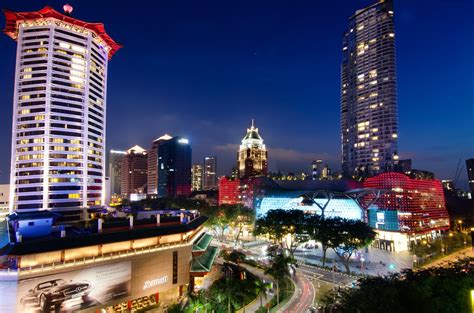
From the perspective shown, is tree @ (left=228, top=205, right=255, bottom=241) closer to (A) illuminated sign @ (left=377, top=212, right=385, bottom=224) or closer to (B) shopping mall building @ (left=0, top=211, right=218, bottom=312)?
(A) illuminated sign @ (left=377, top=212, right=385, bottom=224)

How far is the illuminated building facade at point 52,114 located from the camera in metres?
97.3

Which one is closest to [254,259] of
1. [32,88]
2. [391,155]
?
[32,88]

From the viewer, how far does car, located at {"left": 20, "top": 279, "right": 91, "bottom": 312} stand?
34.8m

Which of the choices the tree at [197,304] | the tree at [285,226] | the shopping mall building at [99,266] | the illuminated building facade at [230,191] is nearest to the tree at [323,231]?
the tree at [285,226]

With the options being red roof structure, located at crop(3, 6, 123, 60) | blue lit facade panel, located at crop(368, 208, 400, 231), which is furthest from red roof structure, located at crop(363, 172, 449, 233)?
red roof structure, located at crop(3, 6, 123, 60)

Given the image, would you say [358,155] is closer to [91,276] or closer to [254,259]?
[254,259]

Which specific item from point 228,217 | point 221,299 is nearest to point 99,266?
point 221,299

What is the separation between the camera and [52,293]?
36.2 m

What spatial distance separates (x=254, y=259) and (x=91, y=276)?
47579 mm

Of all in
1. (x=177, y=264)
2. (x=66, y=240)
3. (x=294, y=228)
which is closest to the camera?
(x=66, y=240)

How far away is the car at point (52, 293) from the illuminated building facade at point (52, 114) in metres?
72.0

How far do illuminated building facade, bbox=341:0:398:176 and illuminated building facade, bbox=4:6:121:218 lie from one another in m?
161

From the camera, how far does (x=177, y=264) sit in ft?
166

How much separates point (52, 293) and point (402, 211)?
96156 millimetres
